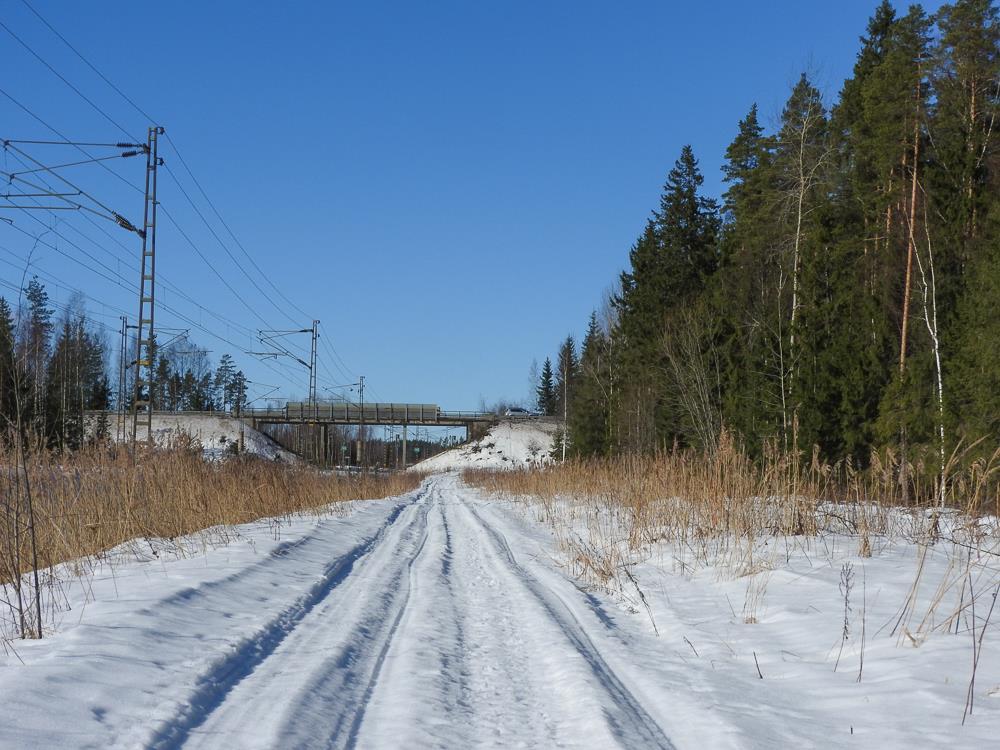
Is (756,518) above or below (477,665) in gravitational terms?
above

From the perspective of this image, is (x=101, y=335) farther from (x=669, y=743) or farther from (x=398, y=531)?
(x=669, y=743)

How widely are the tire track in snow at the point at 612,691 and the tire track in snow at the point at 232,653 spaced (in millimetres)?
1829

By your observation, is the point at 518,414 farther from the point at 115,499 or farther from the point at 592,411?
the point at 115,499

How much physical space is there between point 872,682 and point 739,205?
108 feet

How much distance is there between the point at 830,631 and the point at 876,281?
20.6 metres

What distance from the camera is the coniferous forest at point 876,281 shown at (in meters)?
18.8

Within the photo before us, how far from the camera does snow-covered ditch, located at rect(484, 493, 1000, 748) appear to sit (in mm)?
3441

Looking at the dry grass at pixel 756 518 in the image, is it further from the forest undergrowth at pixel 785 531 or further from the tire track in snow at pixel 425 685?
the tire track in snow at pixel 425 685

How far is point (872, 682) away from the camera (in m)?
4.00

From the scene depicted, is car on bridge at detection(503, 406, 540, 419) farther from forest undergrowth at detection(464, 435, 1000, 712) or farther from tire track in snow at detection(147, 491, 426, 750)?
tire track in snow at detection(147, 491, 426, 750)

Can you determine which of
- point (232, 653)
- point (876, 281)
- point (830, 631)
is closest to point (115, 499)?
point (232, 653)

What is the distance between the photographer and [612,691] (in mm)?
3877

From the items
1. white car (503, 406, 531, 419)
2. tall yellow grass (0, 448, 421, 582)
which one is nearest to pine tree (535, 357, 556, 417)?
white car (503, 406, 531, 419)

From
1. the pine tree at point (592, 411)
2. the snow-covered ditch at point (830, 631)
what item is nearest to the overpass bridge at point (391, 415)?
the pine tree at point (592, 411)
